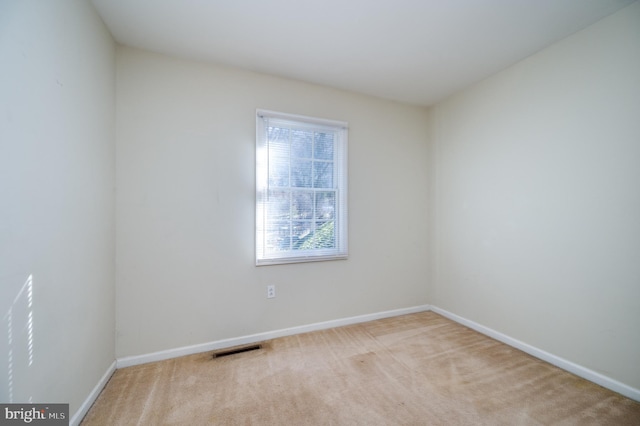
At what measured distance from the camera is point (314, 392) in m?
1.67

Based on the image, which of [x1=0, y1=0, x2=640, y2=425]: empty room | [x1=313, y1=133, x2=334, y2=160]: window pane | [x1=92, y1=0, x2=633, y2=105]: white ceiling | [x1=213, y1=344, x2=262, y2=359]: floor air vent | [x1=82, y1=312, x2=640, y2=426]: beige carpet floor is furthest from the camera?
[x1=313, y1=133, x2=334, y2=160]: window pane

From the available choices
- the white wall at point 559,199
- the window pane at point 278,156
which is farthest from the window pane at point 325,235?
the white wall at point 559,199

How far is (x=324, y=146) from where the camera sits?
264cm

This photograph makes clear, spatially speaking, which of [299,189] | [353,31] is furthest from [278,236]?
[353,31]

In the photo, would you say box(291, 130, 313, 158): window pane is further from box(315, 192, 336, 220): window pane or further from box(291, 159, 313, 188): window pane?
box(315, 192, 336, 220): window pane

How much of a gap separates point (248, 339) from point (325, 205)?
5.00 ft

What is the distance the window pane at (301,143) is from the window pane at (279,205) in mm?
438

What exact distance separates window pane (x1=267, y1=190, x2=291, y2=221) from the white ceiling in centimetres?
119

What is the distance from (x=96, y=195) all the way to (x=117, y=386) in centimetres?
136

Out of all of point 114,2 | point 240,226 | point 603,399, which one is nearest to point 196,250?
point 240,226

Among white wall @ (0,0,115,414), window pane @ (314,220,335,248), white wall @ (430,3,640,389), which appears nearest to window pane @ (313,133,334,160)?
window pane @ (314,220,335,248)

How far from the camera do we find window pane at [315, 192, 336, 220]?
2.62 m

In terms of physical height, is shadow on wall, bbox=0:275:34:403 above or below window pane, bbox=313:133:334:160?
below

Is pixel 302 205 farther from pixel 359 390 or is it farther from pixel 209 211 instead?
pixel 359 390
